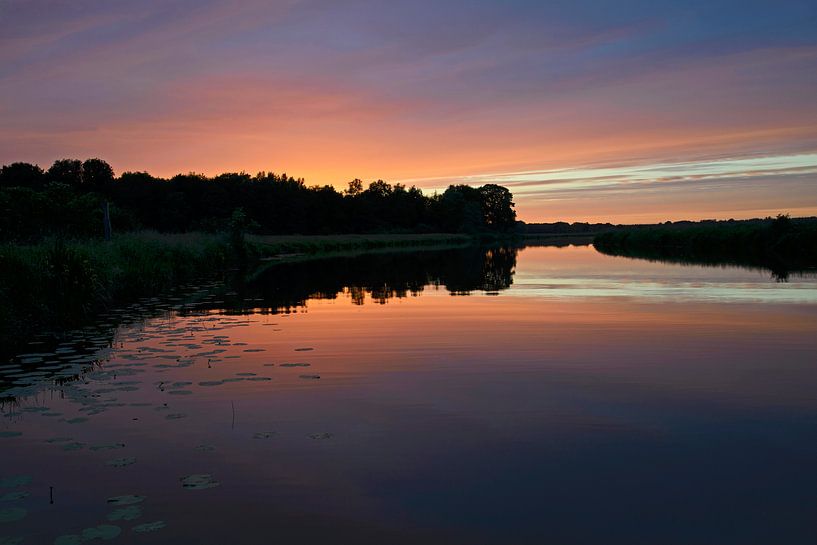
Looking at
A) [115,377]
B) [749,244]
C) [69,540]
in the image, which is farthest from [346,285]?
[749,244]

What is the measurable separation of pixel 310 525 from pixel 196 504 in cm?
A: 116

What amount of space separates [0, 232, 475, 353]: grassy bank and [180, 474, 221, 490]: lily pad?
890 centimetres

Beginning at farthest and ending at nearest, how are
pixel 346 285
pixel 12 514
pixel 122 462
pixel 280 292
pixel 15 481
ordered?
pixel 346 285 → pixel 280 292 → pixel 122 462 → pixel 15 481 → pixel 12 514

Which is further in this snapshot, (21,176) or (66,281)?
(21,176)

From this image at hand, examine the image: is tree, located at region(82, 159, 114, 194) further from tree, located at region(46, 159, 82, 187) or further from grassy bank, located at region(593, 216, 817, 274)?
grassy bank, located at region(593, 216, 817, 274)

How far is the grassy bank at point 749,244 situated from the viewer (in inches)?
1718

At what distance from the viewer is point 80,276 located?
18.2 m

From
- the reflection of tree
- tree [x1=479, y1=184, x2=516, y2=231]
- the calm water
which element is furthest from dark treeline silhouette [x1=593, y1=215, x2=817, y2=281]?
tree [x1=479, y1=184, x2=516, y2=231]

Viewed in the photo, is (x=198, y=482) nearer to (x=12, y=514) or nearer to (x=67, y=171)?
(x=12, y=514)

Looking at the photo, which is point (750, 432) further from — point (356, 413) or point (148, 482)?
point (148, 482)

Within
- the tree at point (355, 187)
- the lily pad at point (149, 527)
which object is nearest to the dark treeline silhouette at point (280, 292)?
the lily pad at point (149, 527)

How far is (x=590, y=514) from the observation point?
5660mm

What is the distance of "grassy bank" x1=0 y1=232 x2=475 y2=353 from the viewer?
1510 centimetres

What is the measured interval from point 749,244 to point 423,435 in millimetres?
57876
